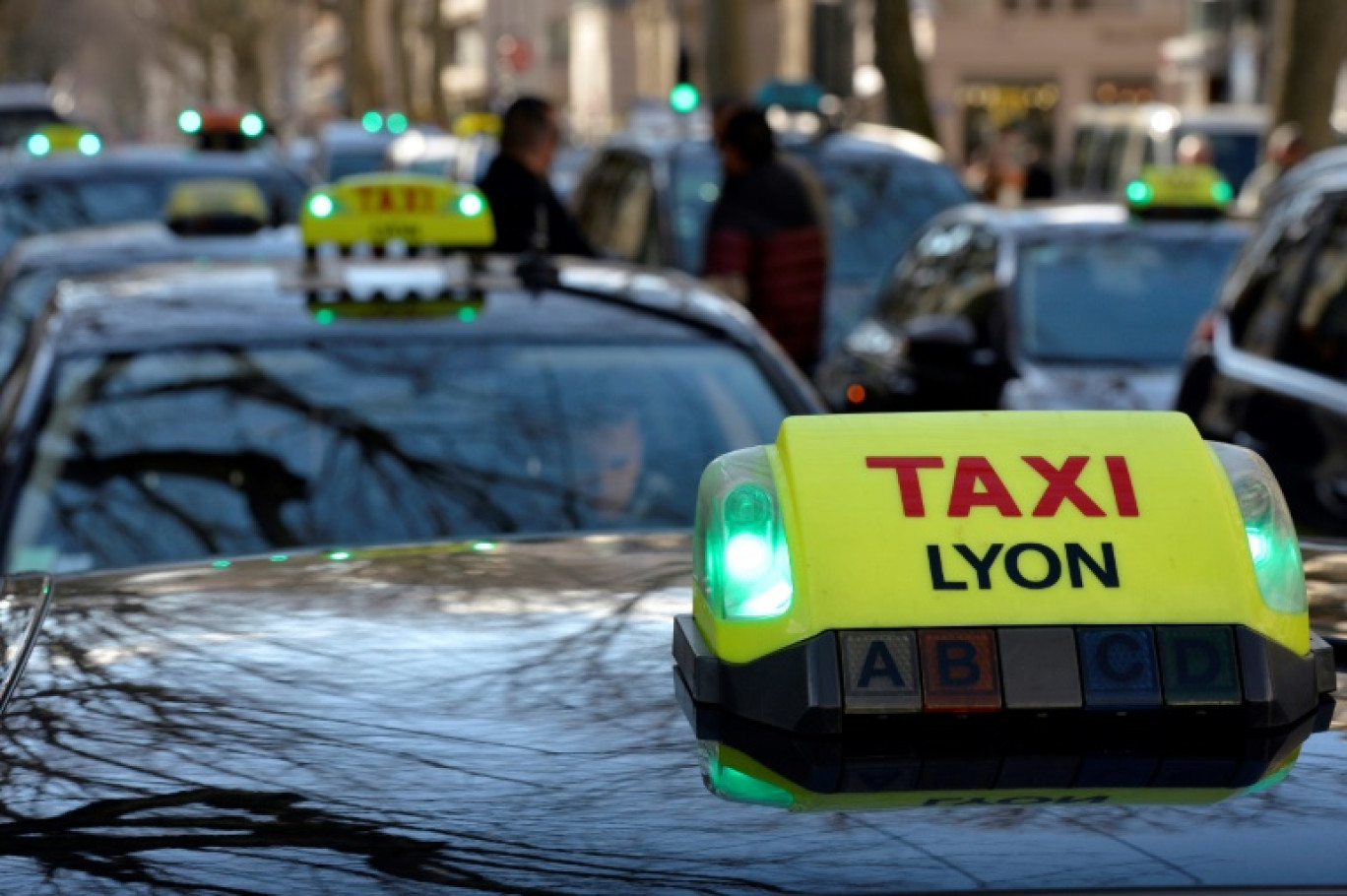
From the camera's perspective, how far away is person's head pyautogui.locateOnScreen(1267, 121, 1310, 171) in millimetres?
18984

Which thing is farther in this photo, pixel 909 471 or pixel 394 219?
pixel 394 219

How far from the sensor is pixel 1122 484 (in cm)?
201

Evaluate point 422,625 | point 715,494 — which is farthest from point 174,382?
point 715,494

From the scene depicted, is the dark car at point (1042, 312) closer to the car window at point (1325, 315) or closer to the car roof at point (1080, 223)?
the car roof at point (1080, 223)

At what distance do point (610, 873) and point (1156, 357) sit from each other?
24.5 ft

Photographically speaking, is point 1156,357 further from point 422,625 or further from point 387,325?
point 422,625

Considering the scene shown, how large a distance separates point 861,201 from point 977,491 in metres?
10.5

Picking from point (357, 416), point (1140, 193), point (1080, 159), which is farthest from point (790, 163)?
point (1080, 159)

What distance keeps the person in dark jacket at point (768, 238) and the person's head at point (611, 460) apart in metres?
5.23

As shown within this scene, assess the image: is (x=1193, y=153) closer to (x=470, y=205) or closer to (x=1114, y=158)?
(x=1114, y=158)

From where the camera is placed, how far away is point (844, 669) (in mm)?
1894

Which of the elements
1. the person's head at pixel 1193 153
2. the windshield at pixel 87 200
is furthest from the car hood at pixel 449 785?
the person's head at pixel 1193 153

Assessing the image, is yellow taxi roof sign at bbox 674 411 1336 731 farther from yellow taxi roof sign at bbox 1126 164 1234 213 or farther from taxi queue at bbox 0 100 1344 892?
yellow taxi roof sign at bbox 1126 164 1234 213

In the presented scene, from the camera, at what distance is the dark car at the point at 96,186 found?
36.9ft
